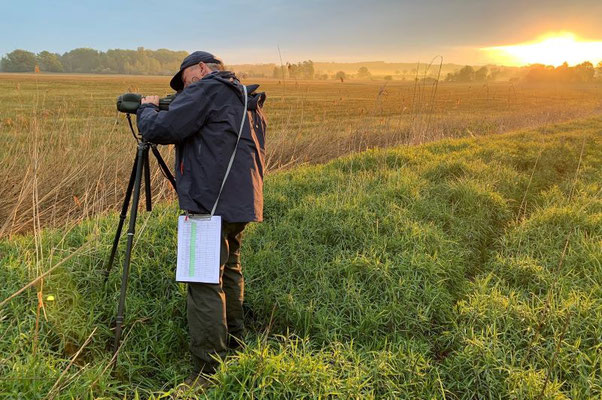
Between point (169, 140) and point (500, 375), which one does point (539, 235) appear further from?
point (169, 140)

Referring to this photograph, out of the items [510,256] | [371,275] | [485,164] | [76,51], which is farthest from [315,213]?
[76,51]

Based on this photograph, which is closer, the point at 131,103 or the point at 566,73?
the point at 131,103

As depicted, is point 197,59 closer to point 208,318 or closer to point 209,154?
point 209,154

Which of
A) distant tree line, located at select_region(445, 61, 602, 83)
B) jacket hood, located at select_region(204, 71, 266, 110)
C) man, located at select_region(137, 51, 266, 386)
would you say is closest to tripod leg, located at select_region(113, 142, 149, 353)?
man, located at select_region(137, 51, 266, 386)

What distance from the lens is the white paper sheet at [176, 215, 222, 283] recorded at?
2217mm

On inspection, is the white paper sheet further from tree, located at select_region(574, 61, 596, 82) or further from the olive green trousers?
tree, located at select_region(574, 61, 596, 82)

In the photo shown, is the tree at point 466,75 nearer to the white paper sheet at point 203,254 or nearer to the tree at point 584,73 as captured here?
the tree at point 584,73

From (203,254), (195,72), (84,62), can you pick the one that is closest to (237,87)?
(195,72)

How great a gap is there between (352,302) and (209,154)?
179 centimetres

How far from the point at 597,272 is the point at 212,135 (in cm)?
377

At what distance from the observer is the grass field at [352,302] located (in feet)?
7.29

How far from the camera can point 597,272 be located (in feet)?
11.3

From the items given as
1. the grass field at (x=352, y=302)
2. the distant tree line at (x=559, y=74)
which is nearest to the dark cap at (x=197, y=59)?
the grass field at (x=352, y=302)

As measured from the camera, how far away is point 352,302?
3119 millimetres
